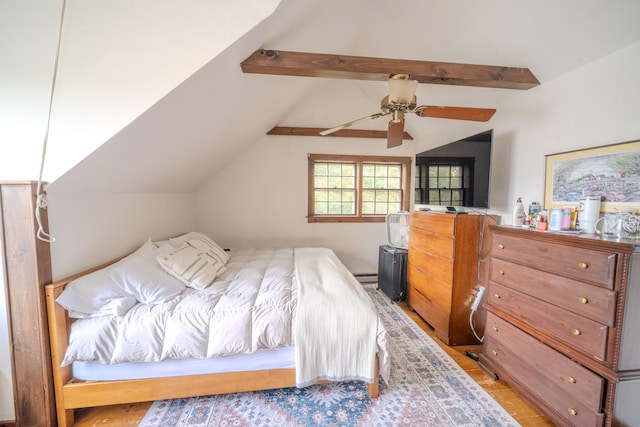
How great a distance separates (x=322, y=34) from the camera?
2191mm

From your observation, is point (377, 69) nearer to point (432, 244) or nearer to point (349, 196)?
point (432, 244)

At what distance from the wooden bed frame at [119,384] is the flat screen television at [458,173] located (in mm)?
1841

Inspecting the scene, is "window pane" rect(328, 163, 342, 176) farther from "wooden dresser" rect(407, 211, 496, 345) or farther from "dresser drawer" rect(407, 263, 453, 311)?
"dresser drawer" rect(407, 263, 453, 311)

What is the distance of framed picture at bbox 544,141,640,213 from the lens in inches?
55.1

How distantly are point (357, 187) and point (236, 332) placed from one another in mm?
2919

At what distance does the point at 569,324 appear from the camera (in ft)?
4.32

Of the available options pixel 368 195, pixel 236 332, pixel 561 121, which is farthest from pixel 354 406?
pixel 368 195

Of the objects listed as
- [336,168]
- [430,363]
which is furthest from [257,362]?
[336,168]

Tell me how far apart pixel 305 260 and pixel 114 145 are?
74.4 inches

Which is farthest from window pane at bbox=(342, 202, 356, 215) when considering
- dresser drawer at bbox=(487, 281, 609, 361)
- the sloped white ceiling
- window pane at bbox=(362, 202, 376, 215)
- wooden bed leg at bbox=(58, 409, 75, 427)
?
wooden bed leg at bbox=(58, 409, 75, 427)

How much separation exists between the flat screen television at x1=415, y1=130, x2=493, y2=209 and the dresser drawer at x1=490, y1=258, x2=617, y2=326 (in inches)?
29.7

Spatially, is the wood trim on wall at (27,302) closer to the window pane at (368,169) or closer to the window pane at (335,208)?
the window pane at (335,208)

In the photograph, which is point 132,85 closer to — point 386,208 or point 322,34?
point 322,34

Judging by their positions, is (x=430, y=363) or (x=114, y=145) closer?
(x=114, y=145)
